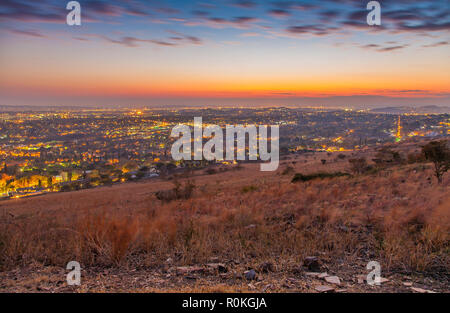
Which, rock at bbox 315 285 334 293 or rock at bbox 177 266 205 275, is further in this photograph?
rock at bbox 177 266 205 275

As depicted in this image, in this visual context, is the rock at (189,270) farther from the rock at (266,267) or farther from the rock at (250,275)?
the rock at (266,267)

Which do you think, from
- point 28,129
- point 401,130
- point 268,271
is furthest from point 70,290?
point 401,130

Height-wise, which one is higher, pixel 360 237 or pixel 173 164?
pixel 360 237

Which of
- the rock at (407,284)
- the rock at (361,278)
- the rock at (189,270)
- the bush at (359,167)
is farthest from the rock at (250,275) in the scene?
the bush at (359,167)

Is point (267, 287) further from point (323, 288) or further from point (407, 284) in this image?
point (407, 284)

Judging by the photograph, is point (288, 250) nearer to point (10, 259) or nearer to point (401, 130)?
point (10, 259)

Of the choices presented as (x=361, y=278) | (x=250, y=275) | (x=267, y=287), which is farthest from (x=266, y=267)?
(x=361, y=278)

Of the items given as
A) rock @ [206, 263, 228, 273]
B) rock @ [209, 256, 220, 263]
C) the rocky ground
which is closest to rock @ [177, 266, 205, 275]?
the rocky ground

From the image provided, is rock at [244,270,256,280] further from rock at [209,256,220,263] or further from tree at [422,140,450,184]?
tree at [422,140,450,184]
